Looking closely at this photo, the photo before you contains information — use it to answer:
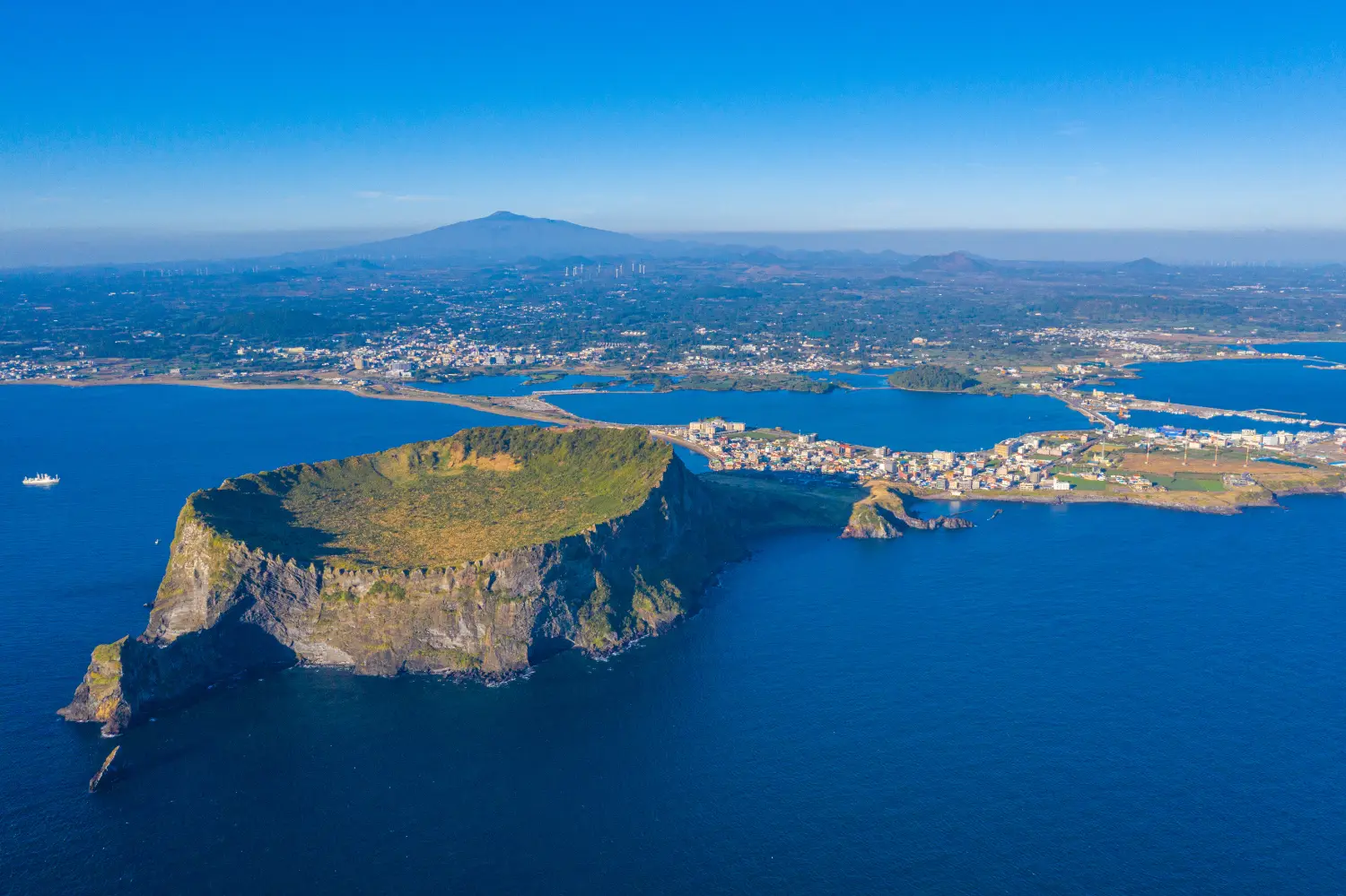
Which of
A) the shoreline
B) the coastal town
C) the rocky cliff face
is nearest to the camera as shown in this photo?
the rocky cliff face

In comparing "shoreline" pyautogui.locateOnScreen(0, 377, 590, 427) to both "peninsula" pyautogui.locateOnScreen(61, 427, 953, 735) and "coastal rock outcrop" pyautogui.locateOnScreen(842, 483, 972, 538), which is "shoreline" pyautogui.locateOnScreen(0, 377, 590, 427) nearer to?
"coastal rock outcrop" pyautogui.locateOnScreen(842, 483, 972, 538)

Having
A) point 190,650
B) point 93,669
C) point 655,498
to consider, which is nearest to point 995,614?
point 655,498

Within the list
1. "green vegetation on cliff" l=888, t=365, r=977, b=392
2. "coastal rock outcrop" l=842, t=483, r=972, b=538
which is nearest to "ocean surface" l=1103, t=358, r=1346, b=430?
"green vegetation on cliff" l=888, t=365, r=977, b=392

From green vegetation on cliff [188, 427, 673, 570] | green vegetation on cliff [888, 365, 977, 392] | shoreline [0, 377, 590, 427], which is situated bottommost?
shoreline [0, 377, 590, 427]

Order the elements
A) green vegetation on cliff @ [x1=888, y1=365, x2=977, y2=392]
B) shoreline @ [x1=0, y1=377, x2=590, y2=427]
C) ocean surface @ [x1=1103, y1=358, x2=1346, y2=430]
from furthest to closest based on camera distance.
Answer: green vegetation on cliff @ [x1=888, y1=365, x2=977, y2=392], ocean surface @ [x1=1103, y1=358, x2=1346, y2=430], shoreline @ [x1=0, y1=377, x2=590, y2=427]

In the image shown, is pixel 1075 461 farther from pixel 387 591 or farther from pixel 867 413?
pixel 387 591

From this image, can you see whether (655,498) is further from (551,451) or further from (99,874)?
(99,874)
